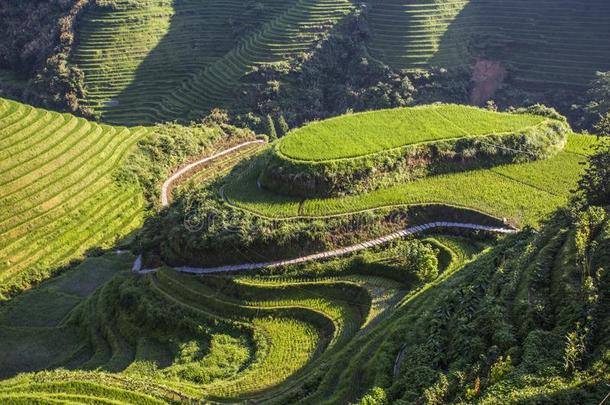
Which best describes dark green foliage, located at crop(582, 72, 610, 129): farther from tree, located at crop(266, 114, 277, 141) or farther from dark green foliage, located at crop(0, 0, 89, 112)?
dark green foliage, located at crop(0, 0, 89, 112)

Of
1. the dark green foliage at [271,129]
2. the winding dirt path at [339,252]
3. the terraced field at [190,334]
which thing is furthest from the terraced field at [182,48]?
the terraced field at [190,334]

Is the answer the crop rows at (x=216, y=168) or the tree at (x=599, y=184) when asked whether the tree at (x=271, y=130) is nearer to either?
the crop rows at (x=216, y=168)

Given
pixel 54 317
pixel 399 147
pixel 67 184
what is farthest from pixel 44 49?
pixel 399 147

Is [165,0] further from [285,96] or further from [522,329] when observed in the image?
[522,329]

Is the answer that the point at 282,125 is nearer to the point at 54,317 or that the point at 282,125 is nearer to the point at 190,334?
the point at 54,317

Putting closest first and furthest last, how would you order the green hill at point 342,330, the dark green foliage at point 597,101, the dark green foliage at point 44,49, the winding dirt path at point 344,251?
the green hill at point 342,330, the winding dirt path at point 344,251, the dark green foliage at point 597,101, the dark green foliage at point 44,49

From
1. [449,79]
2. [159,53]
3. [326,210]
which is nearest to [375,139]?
[326,210]

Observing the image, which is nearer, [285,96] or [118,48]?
[285,96]

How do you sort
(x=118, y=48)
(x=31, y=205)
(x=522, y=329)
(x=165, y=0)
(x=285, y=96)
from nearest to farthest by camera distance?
1. (x=522, y=329)
2. (x=31, y=205)
3. (x=285, y=96)
4. (x=118, y=48)
5. (x=165, y=0)
